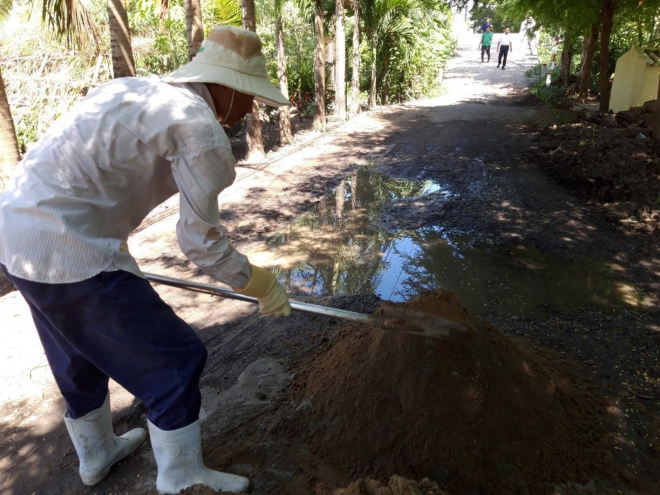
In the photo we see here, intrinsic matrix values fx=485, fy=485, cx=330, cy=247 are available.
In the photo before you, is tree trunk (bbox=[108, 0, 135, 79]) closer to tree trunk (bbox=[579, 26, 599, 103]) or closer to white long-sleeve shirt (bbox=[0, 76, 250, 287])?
white long-sleeve shirt (bbox=[0, 76, 250, 287])

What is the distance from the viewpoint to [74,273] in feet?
6.04

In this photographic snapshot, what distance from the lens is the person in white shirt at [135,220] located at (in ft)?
6.05

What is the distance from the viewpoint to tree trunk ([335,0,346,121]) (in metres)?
13.4

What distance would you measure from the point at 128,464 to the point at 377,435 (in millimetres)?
1310

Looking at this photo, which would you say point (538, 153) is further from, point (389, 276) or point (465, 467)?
point (465, 467)

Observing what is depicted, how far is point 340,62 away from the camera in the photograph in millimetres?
13844

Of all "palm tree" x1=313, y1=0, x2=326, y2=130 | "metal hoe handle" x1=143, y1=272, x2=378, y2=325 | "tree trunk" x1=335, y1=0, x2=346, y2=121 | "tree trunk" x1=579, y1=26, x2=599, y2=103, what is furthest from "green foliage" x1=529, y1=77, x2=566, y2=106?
"metal hoe handle" x1=143, y1=272, x2=378, y2=325

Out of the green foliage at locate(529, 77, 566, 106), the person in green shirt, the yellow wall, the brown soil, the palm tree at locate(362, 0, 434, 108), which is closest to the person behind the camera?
the brown soil

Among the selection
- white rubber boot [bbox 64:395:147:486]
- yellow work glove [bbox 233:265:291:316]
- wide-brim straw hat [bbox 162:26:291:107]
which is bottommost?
white rubber boot [bbox 64:395:147:486]

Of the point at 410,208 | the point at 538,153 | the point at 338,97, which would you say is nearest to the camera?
the point at 410,208

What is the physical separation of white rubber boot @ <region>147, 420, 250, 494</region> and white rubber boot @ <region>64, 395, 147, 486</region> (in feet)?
1.37

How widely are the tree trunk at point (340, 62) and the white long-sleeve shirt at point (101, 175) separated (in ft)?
41.7

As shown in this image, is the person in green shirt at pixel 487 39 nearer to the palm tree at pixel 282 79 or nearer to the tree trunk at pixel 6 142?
the palm tree at pixel 282 79

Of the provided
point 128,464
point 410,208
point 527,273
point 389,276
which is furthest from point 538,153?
point 128,464
